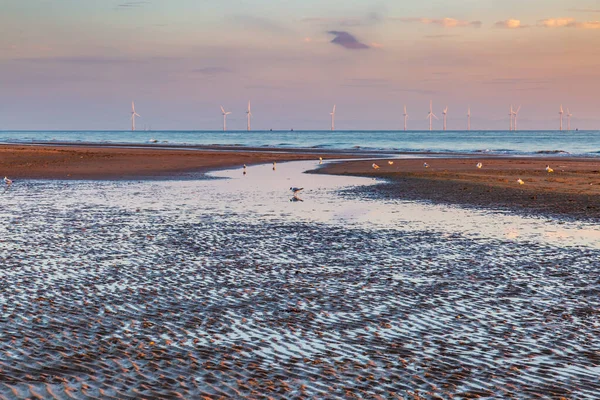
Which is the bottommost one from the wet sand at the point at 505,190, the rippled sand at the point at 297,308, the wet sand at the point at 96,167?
the rippled sand at the point at 297,308

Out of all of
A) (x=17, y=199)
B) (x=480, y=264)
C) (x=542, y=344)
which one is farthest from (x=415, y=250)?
(x=17, y=199)

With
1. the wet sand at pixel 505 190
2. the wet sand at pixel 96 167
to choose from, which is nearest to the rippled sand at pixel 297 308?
the wet sand at pixel 505 190

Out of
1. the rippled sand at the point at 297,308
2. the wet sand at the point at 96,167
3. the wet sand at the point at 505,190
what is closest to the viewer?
the rippled sand at the point at 297,308

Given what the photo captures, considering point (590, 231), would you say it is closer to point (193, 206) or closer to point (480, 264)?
point (480, 264)

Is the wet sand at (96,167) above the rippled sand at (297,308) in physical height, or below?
above

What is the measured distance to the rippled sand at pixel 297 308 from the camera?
28.5 feet

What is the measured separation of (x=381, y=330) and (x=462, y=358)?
166 centimetres

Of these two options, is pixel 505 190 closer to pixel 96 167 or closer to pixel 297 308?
pixel 297 308

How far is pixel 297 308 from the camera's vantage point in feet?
40.5

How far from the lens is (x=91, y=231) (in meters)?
21.3

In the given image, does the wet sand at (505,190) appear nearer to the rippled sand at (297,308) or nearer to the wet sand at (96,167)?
the rippled sand at (297,308)

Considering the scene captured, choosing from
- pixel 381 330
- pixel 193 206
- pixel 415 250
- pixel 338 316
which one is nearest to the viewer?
pixel 381 330

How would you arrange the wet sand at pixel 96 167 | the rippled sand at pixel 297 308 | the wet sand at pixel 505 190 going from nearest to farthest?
the rippled sand at pixel 297 308, the wet sand at pixel 505 190, the wet sand at pixel 96 167

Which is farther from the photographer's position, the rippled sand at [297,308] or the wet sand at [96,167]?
the wet sand at [96,167]
